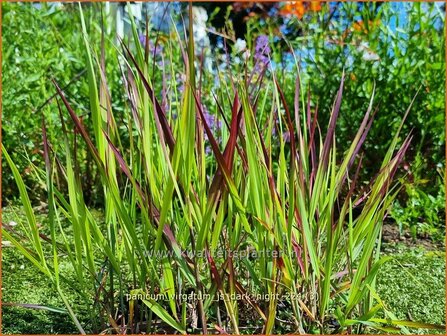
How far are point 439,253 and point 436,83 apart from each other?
3.09ft

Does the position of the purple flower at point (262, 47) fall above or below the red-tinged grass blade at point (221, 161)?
above

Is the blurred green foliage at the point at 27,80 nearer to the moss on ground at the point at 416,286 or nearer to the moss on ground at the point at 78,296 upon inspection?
the moss on ground at the point at 78,296

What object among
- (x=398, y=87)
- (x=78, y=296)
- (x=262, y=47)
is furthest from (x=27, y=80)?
(x=398, y=87)

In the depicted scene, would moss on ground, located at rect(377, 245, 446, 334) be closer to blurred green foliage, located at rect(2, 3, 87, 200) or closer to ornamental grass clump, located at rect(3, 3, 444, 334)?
ornamental grass clump, located at rect(3, 3, 444, 334)

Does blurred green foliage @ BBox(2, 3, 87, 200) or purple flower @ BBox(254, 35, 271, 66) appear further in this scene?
blurred green foliage @ BBox(2, 3, 87, 200)

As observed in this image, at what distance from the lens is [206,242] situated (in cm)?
155

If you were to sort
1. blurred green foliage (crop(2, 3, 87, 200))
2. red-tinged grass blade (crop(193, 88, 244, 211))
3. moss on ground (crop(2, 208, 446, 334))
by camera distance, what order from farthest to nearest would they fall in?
blurred green foliage (crop(2, 3, 87, 200)) < moss on ground (crop(2, 208, 446, 334)) < red-tinged grass blade (crop(193, 88, 244, 211))

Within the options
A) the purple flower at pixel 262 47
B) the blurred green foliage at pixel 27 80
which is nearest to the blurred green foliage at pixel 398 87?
the purple flower at pixel 262 47

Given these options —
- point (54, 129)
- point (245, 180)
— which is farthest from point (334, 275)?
point (54, 129)

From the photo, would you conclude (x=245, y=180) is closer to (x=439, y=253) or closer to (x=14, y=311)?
(x=14, y=311)

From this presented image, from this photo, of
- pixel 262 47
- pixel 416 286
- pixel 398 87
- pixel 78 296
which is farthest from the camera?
pixel 398 87

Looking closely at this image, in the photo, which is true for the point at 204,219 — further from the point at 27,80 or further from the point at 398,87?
the point at 27,80

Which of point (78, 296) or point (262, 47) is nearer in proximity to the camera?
point (78, 296)

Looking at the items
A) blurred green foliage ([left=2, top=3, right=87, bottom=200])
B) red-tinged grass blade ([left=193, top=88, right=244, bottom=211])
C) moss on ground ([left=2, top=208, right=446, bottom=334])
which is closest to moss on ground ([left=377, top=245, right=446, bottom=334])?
moss on ground ([left=2, top=208, right=446, bottom=334])
